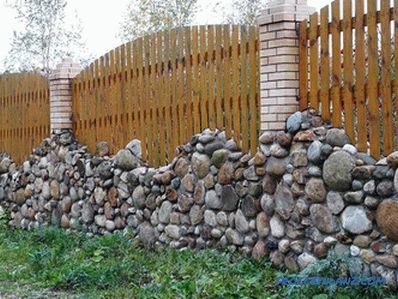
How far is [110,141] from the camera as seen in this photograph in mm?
8477

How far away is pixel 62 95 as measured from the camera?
30.5ft

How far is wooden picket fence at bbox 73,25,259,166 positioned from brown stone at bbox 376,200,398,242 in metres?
1.76

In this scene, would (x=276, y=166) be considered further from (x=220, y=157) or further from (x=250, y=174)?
(x=220, y=157)

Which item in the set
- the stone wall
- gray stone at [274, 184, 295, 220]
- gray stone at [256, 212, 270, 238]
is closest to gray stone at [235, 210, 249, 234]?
the stone wall

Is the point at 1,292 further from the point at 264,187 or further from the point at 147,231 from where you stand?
the point at 264,187

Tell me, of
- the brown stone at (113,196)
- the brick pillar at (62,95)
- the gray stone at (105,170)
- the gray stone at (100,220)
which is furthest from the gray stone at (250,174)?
the brick pillar at (62,95)

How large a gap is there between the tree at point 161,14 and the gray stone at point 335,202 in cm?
Answer: 1042

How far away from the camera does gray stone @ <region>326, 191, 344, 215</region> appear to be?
5.15m

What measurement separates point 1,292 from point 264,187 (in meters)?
2.95

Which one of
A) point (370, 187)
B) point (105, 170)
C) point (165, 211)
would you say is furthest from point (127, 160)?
point (370, 187)

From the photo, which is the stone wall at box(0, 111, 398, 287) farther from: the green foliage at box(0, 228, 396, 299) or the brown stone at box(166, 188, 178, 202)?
the green foliage at box(0, 228, 396, 299)

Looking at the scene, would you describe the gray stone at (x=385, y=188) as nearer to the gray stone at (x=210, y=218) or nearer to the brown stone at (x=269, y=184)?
the brown stone at (x=269, y=184)

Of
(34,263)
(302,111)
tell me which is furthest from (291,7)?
(34,263)

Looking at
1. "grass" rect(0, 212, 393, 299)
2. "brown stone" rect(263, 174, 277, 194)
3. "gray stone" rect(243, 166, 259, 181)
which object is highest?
"gray stone" rect(243, 166, 259, 181)
